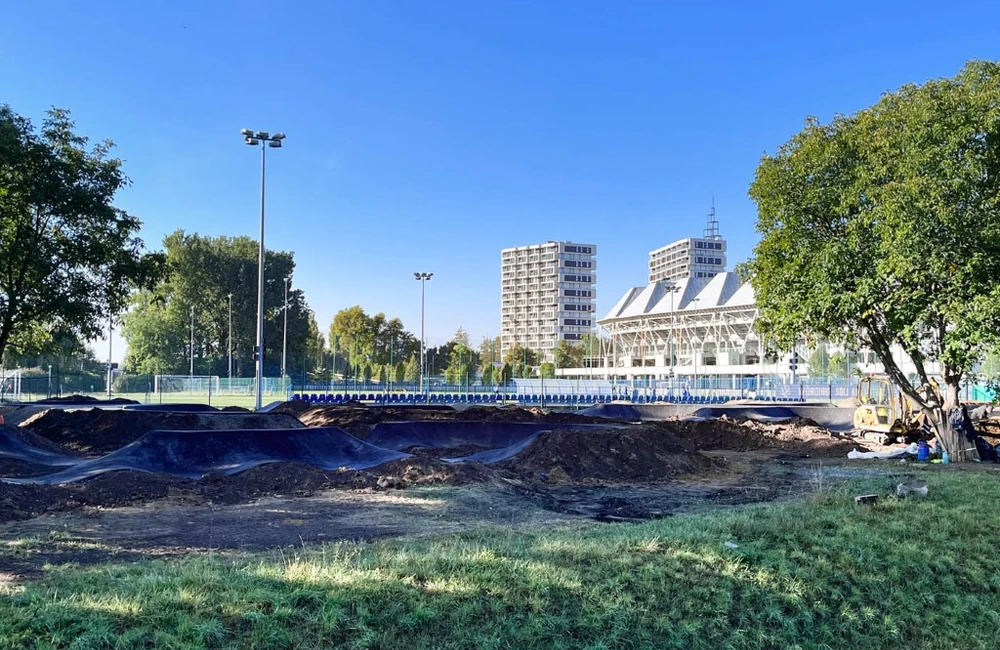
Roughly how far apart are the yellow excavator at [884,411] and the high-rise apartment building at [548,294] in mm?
137461

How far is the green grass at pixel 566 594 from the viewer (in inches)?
186

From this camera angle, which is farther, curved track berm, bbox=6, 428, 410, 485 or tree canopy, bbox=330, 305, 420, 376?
tree canopy, bbox=330, 305, 420, 376

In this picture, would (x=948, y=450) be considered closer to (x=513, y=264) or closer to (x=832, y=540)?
(x=832, y=540)

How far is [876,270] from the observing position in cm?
1441

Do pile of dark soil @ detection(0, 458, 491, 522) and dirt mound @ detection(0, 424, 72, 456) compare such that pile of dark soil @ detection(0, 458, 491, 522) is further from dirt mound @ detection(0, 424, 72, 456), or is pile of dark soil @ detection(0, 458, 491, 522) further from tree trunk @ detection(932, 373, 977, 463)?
tree trunk @ detection(932, 373, 977, 463)

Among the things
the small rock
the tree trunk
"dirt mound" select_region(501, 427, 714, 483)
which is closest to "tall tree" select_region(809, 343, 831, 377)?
the tree trunk

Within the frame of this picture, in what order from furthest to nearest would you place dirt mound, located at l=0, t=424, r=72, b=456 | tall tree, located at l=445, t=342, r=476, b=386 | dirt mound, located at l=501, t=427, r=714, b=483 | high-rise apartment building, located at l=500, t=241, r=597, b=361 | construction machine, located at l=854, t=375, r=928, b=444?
high-rise apartment building, located at l=500, t=241, r=597, b=361
tall tree, located at l=445, t=342, r=476, b=386
construction machine, located at l=854, t=375, r=928, b=444
dirt mound, located at l=0, t=424, r=72, b=456
dirt mound, located at l=501, t=427, r=714, b=483

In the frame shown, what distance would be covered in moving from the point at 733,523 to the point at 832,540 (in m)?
0.97

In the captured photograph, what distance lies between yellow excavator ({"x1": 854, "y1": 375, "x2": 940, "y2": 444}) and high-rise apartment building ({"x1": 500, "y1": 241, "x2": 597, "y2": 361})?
451 feet

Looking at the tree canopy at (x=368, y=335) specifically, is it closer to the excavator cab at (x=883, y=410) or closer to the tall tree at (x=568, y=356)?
the tall tree at (x=568, y=356)

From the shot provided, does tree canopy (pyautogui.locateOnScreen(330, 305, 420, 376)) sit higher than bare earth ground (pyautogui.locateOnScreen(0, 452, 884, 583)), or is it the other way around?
tree canopy (pyautogui.locateOnScreen(330, 305, 420, 376))

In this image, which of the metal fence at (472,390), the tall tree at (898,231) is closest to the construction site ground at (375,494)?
the tall tree at (898,231)

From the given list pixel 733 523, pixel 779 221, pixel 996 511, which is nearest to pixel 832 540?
pixel 733 523

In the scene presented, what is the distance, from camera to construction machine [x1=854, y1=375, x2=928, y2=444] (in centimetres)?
1958
